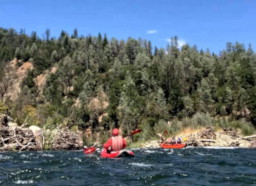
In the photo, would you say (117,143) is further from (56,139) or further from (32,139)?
(56,139)

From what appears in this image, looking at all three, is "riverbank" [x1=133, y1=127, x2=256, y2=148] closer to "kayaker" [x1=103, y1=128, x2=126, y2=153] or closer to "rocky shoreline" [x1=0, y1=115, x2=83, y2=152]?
"rocky shoreline" [x1=0, y1=115, x2=83, y2=152]

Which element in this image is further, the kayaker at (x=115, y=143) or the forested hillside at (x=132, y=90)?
the forested hillside at (x=132, y=90)

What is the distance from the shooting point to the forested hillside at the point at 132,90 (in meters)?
92.4

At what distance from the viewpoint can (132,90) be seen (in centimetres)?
10588

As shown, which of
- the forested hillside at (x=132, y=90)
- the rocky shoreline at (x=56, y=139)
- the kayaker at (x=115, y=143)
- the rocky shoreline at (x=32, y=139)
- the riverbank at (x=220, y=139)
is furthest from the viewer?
the forested hillside at (x=132, y=90)

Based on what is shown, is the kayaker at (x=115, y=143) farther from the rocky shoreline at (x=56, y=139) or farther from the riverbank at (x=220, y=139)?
the riverbank at (x=220, y=139)

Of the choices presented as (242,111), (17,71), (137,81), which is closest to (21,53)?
(17,71)

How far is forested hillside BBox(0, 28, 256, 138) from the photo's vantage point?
92.4 meters

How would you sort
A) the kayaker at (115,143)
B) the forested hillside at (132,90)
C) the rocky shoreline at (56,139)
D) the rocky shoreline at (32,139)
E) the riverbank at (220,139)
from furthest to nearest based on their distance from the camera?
1. the forested hillside at (132,90)
2. the riverbank at (220,139)
3. the rocky shoreline at (56,139)
4. the rocky shoreline at (32,139)
5. the kayaker at (115,143)

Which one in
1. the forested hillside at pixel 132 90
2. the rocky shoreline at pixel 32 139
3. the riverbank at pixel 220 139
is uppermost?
the forested hillside at pixel 132 90

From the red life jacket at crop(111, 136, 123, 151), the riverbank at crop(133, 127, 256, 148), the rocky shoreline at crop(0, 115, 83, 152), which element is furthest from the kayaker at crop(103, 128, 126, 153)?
the riverbank at crop(133, 127, 256, 148)

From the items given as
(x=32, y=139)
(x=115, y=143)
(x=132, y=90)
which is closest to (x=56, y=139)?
(x=32, y=139)

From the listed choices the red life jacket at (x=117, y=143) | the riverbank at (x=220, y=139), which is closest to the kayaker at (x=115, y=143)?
the red life jacket at (x=117, y=143)

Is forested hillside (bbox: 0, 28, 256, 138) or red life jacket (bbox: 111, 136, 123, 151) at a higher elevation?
forested hillside (bbox: 0, 28, 256, 138)
